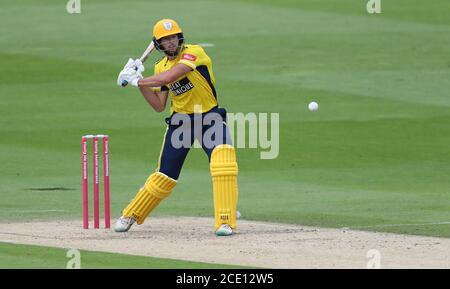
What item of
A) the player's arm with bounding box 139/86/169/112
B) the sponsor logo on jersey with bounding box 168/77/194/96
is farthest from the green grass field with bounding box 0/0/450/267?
the sponsor logo on jersey with bounding box 168/77/194/96

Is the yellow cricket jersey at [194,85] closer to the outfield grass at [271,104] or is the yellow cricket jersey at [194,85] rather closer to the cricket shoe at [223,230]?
the cricket shoe at [223,230]

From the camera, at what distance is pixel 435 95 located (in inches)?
945

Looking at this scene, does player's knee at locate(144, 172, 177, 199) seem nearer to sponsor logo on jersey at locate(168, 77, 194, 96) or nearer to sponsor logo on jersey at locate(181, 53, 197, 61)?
sponsor logo on jersey at locate(168, 77, 194, 96)

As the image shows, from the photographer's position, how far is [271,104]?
2327cm

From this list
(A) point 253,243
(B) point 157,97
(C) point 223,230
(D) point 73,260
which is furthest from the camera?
(B) point 157,97

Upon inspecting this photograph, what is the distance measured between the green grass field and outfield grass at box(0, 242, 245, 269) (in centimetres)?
291

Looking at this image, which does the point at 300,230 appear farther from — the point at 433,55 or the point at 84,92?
the point at 433,55

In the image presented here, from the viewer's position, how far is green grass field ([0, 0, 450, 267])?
53.0 ft

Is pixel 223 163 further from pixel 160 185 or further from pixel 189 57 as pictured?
pixel 189 57

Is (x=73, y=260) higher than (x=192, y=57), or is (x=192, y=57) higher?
(x=192, y=57)

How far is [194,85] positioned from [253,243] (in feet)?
5.93

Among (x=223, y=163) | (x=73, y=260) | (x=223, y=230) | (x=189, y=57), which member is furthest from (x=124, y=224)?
(x=73, y=260)

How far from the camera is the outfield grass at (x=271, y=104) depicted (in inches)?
639
